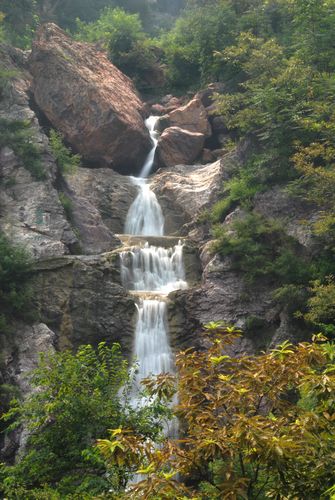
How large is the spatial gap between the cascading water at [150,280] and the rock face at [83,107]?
302 cm

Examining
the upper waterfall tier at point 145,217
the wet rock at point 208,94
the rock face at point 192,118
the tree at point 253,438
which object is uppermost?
the wet rock at point 208,94

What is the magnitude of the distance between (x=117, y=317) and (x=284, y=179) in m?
7.66

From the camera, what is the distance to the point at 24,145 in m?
20.5

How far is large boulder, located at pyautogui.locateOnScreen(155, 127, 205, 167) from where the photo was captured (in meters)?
26.6

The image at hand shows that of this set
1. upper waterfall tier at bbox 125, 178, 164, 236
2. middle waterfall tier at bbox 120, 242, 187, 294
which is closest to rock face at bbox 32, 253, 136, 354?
→ middle waterfall tier at bbox 120, 242, 187, 294

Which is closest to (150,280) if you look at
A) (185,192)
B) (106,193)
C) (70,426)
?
(185,192)

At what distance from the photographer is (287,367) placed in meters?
6.21

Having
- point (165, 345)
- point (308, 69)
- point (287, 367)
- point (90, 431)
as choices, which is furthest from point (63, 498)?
point (308, 69)

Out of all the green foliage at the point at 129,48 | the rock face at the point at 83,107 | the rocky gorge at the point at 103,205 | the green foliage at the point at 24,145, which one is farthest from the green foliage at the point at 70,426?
the green foliage at the point at 129,48

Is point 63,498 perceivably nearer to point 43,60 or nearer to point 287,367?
point 287,367

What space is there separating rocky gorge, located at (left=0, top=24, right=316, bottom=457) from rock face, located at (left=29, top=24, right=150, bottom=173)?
2.0 inches

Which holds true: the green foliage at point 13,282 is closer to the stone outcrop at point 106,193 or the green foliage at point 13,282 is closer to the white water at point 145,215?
the stone outcrop at point 106,193

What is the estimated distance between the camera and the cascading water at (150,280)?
51.6 ft

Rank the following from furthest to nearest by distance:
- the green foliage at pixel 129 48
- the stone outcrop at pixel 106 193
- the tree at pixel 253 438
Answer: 1. the green foliage at pixel 129 48
2. the stone outcrop at pixel 106 193
3. the tree at pixel 253 438
